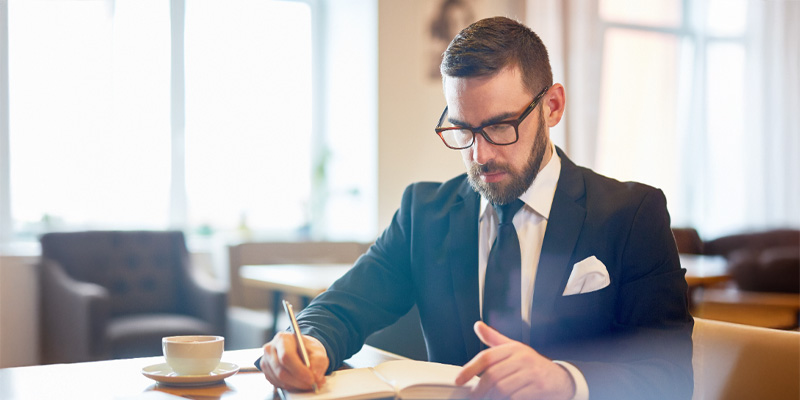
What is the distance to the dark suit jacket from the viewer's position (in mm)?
1118

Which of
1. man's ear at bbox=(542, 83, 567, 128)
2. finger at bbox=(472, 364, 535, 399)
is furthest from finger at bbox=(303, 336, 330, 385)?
man's ear at bbox=(542, 83, 567, 128)

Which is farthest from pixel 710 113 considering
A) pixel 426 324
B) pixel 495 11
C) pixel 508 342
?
pixel 508 342

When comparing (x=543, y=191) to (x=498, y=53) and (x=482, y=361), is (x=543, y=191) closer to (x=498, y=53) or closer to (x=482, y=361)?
(x=498, y=53)

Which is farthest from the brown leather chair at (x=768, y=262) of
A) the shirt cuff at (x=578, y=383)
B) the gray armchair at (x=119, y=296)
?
the shirt cuff at (x=578, y=383)

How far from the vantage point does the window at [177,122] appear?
4.41 metres

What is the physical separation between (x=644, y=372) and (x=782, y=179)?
5.95 meters

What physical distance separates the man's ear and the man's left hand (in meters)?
0.54

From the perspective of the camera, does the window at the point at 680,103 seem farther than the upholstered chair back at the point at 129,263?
Yes

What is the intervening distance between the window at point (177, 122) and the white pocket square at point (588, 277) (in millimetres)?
3778

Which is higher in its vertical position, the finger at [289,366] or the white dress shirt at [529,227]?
the white dress shirt at [529,227]

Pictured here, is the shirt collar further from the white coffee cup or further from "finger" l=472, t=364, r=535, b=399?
the white coffee cup

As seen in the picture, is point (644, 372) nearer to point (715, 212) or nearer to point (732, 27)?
point (715, 212)

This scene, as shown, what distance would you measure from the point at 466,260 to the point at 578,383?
0.42 meters

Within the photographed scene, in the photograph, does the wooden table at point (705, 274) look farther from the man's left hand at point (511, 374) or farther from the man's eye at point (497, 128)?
the man's left hand at point (511, 374)
